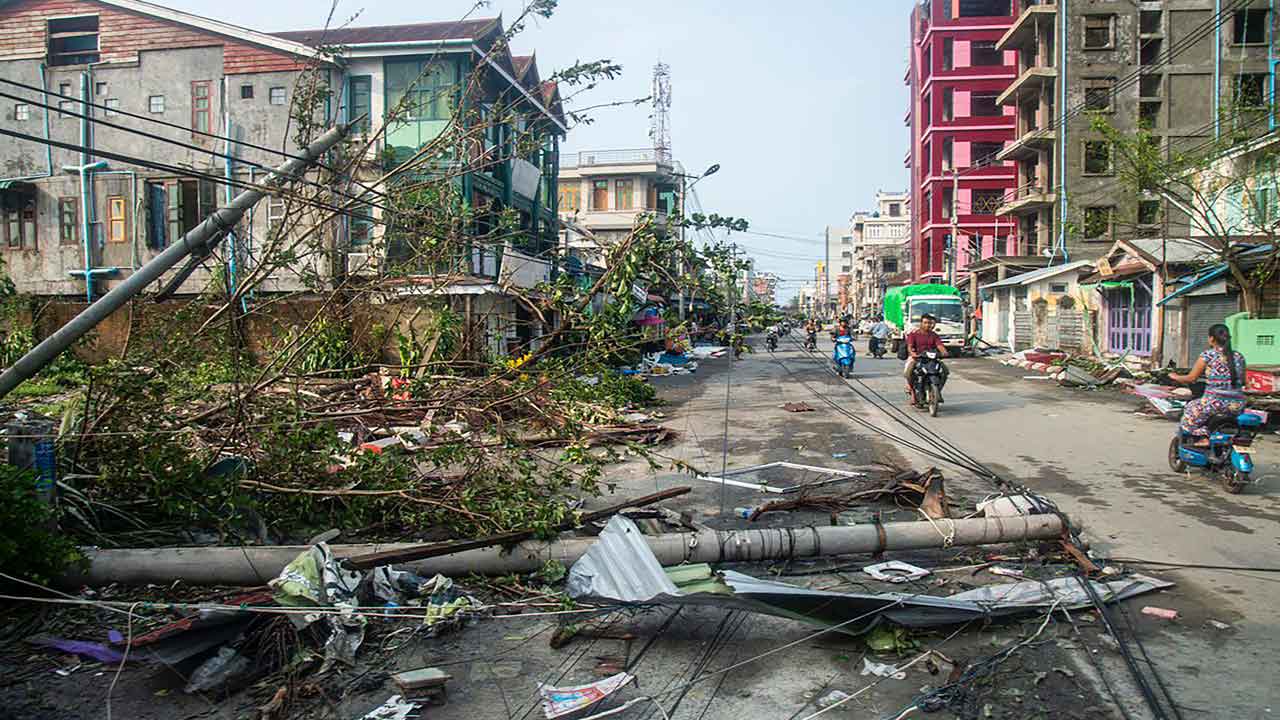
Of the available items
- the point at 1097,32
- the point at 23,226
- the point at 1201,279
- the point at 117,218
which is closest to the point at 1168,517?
the point at 1201,279

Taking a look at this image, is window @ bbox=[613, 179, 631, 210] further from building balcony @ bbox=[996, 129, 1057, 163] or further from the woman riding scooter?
the woman riding scooter

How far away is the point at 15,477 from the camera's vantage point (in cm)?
545

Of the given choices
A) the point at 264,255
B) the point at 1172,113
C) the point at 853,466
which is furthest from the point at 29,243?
the point at 1172,113

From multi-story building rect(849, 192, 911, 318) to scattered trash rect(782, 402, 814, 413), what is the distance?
72694 mm

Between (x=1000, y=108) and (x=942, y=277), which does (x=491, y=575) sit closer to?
(x=942, y=277)

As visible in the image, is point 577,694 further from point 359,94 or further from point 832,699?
point 359,94

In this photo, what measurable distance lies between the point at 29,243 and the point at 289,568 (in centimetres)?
2496

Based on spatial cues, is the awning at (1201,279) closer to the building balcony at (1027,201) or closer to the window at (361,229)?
the window at (361,229)

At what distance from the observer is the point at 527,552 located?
5.80m

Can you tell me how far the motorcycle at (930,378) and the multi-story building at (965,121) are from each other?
46932mm

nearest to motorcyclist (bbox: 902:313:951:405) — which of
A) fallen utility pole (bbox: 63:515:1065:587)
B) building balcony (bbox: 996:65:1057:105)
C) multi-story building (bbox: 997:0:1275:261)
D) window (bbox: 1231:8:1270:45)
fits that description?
fallen utility pole (bbox: 63:515:1065:587)

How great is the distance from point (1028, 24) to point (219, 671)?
167ft

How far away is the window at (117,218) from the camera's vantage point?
78.2 feet

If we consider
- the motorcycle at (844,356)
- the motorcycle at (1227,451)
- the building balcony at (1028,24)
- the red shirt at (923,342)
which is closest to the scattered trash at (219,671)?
the motorcycle at (1227,451)
